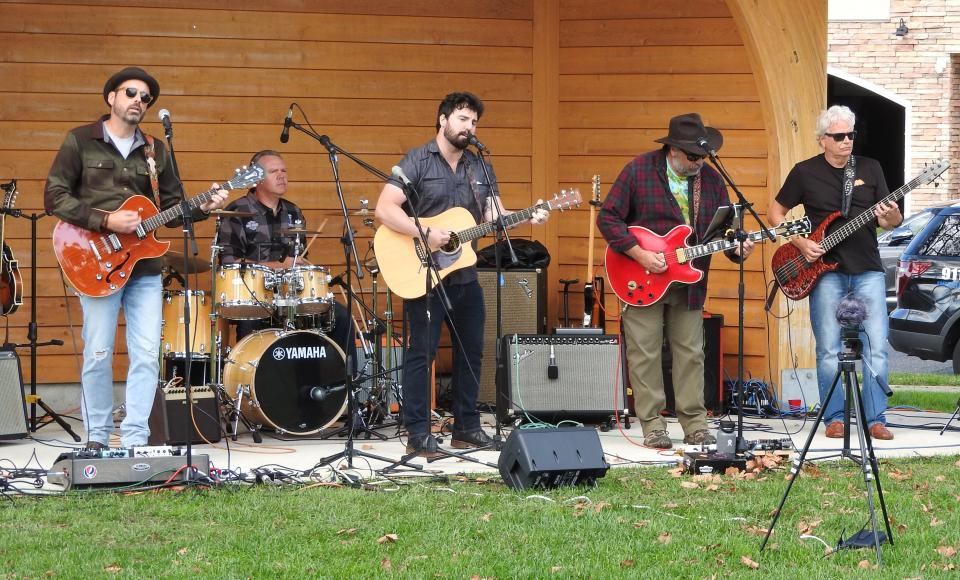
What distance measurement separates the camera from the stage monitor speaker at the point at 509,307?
29.7 ft

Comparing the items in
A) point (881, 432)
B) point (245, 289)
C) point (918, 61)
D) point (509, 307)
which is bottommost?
point (881, 432)

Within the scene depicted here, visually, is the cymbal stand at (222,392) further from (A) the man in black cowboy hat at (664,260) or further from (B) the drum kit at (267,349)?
(A) the man in black cowboy hat at (664,260)

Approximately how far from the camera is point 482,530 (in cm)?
498

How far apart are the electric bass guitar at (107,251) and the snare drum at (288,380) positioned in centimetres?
145

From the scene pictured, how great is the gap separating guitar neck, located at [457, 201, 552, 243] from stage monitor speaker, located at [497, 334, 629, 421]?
145 centimetres

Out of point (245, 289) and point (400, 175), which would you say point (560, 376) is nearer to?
point (245, 289)

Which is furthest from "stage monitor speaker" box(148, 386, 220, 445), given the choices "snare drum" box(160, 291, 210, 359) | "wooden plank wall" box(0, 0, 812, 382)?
"wooden plank wall" box(0, 0, 812, 382)

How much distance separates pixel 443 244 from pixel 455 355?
69 cm

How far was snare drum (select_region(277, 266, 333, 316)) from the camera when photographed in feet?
25.7

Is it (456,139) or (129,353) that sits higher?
(456,139)

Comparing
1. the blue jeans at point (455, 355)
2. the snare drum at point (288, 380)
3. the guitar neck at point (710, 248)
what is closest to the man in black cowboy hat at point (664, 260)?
the guitar neck at point (710, 248)

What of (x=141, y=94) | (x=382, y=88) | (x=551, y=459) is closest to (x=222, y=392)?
(x=141, y=94)

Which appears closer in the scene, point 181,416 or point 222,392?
point 181,416

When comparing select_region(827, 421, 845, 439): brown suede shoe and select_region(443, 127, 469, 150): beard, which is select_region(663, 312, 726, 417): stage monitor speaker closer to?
select_region(827, 421, 845, 439): brown suede shoe
